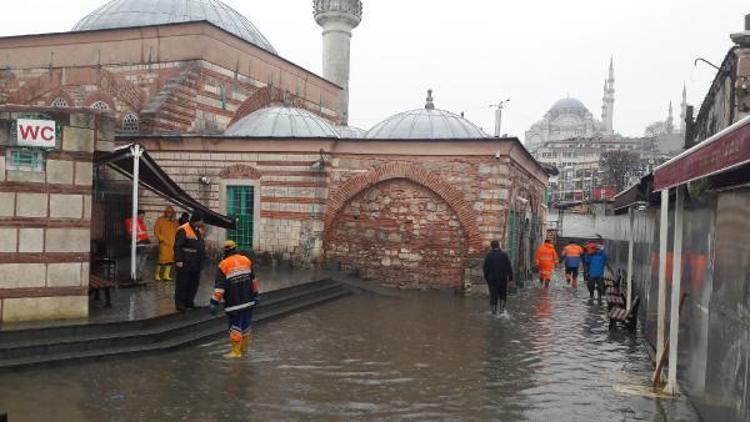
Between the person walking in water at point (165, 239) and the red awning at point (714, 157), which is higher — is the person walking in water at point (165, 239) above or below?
below

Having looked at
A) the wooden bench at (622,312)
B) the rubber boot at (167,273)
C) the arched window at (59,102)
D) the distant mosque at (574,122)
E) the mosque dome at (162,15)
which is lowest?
the wooden bench at (622,312)

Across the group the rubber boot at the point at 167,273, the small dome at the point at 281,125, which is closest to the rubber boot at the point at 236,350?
the rubber boot at the point at 167,273

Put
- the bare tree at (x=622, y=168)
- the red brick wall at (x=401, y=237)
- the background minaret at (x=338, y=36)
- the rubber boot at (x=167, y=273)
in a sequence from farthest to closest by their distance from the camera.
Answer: the bare tree at (x=622, y=168)
the background minaret at (x=338, y=36)
the red brick wall at (x=401, y=237)
the rubber boot at (x=167, y=273)

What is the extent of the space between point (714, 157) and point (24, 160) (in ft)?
24.3

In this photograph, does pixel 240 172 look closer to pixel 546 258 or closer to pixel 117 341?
pixel 546 258

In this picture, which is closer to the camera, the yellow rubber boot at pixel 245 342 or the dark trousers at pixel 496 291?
the yellow rubber boot at pixel 245 342

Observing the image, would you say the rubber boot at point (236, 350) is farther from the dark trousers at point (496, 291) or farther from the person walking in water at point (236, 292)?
the dark trousers at point (496, 291)

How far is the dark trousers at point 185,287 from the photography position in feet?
29.8

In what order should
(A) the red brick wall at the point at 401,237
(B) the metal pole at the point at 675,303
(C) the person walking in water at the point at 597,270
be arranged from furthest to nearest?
(A) the red brick wall at the point at 401,237, (C) the person walking in water at the point at 597,270, (B) the metal pole at the point at 675,303

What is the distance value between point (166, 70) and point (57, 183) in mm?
12377

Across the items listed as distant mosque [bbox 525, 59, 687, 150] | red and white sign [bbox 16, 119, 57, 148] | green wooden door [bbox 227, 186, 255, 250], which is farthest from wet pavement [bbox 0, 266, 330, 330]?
distant mosque [bbox 525, 59, 687, 150]

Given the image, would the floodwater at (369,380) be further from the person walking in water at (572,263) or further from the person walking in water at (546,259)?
the person walking in water at (572,263)

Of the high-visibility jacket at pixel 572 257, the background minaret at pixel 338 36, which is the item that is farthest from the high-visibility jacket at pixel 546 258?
the background minaret at pixel 338 36

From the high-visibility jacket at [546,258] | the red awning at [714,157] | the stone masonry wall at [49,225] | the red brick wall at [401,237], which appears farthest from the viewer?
the high-visibility jacket at [546,258]
